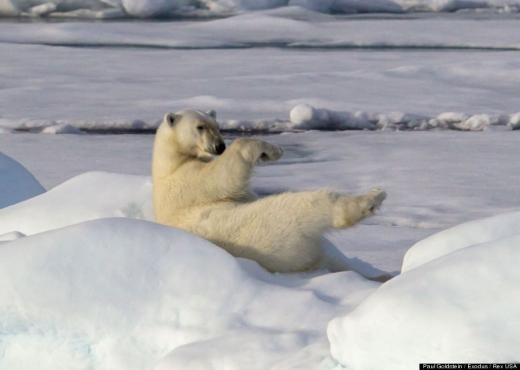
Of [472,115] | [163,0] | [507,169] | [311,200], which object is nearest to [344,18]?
[163,0]

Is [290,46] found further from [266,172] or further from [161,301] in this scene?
[161,301]

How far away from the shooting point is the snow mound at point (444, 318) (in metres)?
2.07

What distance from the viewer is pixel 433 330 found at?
2.12 metres

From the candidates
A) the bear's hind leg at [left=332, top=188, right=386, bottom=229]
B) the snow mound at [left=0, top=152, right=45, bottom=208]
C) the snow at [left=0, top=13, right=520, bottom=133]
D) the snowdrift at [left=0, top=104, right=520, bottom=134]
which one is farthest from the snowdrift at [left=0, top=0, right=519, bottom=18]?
the bear's hind leg at [left=332, top=188, right=386, bottom=229]

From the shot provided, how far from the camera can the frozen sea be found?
229 centimetres

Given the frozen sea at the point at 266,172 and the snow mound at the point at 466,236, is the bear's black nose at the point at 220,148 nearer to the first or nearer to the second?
the frozen sea at the point at 266,172

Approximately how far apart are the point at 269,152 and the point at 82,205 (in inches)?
34.3

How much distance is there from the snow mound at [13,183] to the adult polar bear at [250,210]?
1.71 meters

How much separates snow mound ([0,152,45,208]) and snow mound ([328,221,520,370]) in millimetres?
2994

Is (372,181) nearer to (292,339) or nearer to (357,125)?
(357,125)

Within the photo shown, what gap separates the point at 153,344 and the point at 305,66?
8353 mm

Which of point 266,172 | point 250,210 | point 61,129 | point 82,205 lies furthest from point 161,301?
point 61,129

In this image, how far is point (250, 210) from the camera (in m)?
3.26

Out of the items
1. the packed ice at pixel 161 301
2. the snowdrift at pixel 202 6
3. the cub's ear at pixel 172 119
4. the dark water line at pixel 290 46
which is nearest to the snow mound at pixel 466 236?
the packed ice at pixel 161 301
